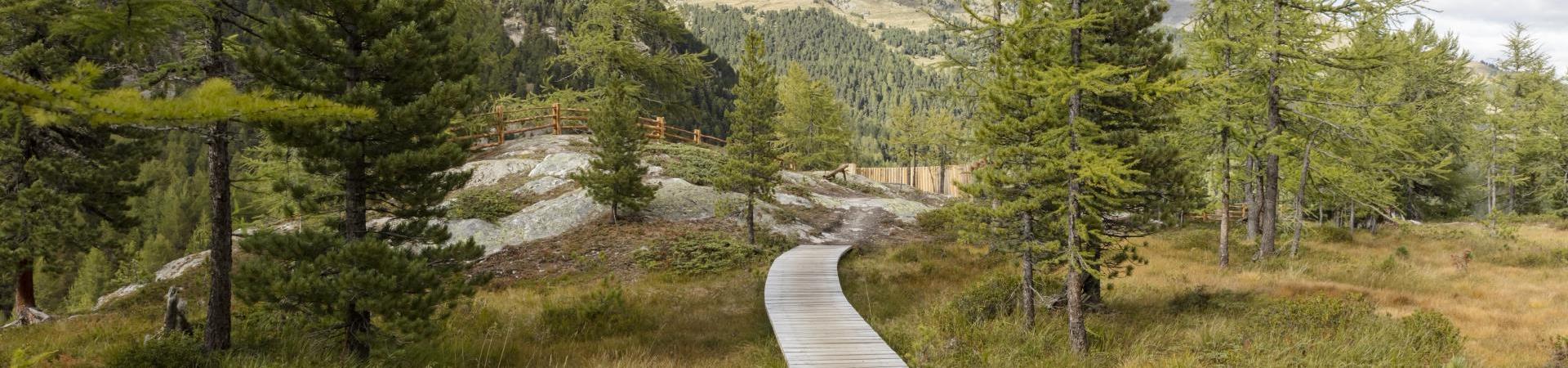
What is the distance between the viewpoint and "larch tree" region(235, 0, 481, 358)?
7766 millimetres

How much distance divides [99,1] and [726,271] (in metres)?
12.0

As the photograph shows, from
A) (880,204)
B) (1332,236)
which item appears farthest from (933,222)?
(1332,236)

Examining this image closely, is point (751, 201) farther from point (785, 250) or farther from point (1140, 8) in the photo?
point (1140, 8)

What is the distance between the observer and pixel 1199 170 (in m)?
17.0

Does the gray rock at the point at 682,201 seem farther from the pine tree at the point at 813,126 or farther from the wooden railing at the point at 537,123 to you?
the pine tree at the point at 813,126

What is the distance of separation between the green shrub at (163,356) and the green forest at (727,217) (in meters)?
0.03

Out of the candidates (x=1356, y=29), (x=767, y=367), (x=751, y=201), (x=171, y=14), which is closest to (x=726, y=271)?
(x=751, y=201)

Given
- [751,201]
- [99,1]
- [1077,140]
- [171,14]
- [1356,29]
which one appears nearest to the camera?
[171,14]

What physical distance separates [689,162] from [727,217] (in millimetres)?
5986

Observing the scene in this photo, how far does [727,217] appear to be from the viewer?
22.0 meters

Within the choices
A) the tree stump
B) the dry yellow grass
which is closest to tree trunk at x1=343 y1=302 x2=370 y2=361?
the tree stump

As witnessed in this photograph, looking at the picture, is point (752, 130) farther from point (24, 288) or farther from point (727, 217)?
point (24, 288)

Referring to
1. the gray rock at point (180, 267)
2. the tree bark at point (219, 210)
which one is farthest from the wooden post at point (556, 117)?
the tree bark at point (219, 210)

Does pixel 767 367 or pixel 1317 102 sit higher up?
pixel 1317 102
